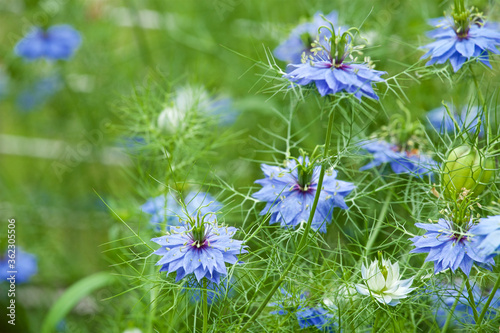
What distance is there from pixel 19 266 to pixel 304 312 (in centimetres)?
96

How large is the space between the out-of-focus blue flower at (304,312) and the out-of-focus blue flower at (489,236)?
9.7 inches

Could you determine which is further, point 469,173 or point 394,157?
point 394,157

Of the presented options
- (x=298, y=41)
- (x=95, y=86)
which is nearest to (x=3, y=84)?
(x=95, y=86)

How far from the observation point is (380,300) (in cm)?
72

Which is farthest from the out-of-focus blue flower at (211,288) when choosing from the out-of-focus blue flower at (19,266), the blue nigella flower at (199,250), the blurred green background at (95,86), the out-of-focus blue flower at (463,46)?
the out-of-focus blue flower at (19,266)

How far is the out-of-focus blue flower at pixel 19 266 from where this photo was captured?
148cm

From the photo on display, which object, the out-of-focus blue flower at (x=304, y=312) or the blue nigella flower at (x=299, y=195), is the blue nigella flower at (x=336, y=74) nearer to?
the blue nigella flower at (x=299, y=195)

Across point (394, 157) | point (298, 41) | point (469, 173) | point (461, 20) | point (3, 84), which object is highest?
point (3, 84)

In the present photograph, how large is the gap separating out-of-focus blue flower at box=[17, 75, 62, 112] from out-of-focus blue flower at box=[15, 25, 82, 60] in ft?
0.68

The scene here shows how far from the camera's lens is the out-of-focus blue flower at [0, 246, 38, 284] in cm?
148

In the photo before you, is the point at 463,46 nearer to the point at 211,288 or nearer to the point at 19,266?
the point at 211,288

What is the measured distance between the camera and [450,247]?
0.69 metres

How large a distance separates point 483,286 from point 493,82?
494 mm

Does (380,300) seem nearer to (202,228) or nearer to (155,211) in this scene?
(202,228)
